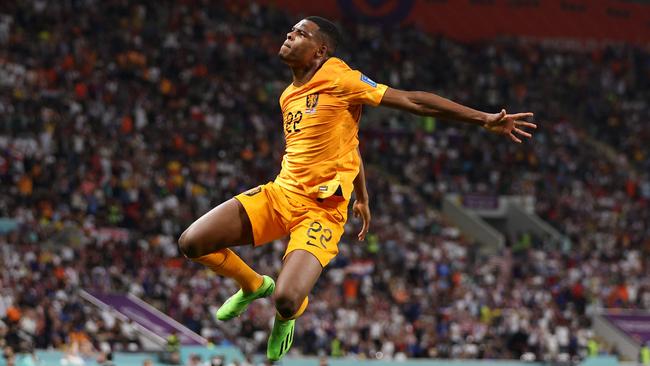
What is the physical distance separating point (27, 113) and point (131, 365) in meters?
8.69

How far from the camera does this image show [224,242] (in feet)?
28.8

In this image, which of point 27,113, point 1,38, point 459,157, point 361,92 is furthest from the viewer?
point 459,157

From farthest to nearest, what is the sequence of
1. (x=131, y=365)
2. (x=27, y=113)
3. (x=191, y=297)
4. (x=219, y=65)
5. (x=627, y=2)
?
(x=627, y=2) → (x=219, y=65) → (x=27, y=113) → (x=191, y=297) → (x=131, y=365)

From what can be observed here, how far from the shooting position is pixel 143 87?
30250 mm

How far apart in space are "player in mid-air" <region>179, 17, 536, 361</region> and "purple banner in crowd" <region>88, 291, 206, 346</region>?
45.9 feet

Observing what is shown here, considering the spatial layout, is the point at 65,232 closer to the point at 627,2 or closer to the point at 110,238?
the point at 110,238

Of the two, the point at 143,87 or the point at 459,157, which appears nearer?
the point at 143,87

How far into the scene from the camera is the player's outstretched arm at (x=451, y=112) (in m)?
8.05

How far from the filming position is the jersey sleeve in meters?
8.50

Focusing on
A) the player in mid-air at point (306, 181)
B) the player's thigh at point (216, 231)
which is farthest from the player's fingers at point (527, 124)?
the player's thigh at point (216, 231)

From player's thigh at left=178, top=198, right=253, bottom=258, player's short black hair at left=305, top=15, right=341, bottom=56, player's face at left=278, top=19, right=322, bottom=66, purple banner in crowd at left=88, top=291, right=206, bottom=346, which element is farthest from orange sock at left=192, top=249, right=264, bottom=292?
purple banner in crowd at left=88, top=291, right=206, bottom=346

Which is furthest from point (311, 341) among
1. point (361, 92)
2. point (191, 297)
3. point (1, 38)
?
point (361, 92)

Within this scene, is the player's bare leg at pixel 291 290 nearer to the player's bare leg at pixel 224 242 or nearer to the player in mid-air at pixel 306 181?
the player in mid-air at pixel 306 181

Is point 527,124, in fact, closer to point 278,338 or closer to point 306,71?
point 306,71
